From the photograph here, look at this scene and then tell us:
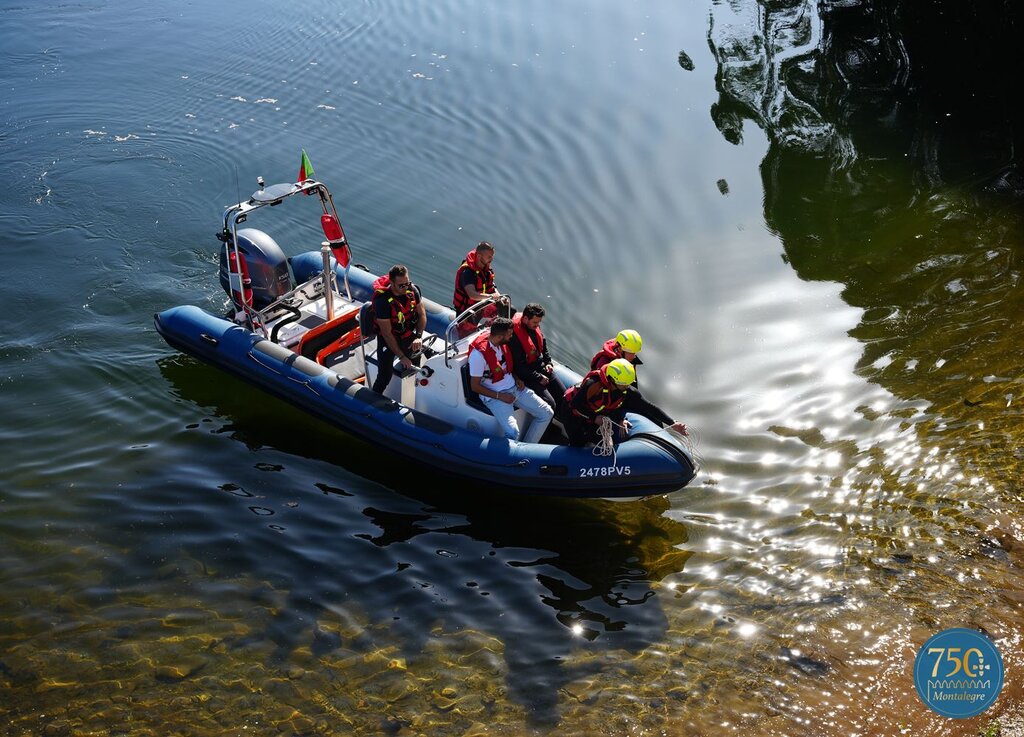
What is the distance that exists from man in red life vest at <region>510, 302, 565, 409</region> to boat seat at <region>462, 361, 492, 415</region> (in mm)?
390

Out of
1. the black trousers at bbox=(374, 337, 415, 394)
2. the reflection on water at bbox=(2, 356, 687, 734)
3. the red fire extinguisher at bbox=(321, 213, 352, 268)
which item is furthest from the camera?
the red fire extinguisher at bbox=(321, 213, 352, 268)

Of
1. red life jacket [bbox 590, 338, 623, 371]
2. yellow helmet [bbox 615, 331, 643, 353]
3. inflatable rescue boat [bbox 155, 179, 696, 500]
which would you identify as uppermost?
yellow helmet [bbox 615, 331, 643, 353]

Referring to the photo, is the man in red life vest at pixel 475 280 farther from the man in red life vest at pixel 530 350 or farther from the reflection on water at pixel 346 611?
the reflection on water at pixel 346 611

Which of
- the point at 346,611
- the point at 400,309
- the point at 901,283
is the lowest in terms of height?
the point at 346,611

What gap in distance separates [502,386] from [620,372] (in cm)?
105

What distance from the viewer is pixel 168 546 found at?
7.35 meters

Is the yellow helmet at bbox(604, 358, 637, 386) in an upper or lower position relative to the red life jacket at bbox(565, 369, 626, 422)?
upper

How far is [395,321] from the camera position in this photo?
790cm

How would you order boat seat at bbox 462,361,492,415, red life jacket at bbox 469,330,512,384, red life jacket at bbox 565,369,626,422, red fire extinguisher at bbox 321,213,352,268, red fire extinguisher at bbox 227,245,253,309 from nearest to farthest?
red life jacket at bbox 565,369,626,422
red life jacket at bbox 469,330,512,384
boat seat at bbox 462,361,492,415
red fire extinguisher at bbox 227,245,253,309
red fire extinguisher at bbox 321,213,352,268

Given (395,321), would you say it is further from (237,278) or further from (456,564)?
(456,564)

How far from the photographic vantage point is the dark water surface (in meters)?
6.26

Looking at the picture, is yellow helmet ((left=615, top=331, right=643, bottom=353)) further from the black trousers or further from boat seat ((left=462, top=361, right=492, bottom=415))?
the black trousers

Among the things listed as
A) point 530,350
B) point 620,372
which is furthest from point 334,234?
point 620,372

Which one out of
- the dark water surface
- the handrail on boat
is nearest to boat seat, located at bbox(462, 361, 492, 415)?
the handrail on boat
